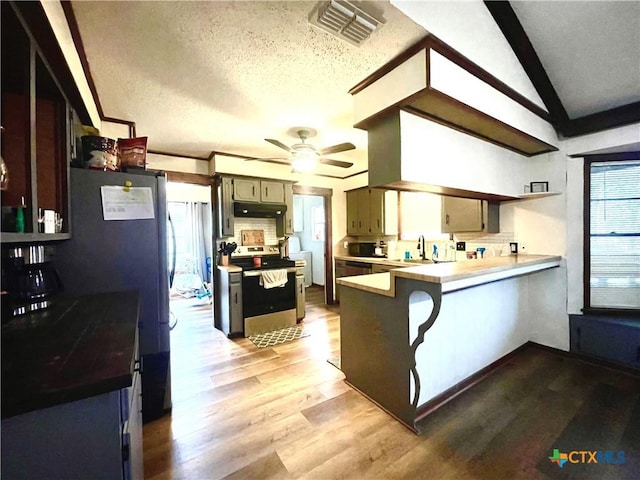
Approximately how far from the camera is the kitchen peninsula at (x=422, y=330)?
5.98 ft

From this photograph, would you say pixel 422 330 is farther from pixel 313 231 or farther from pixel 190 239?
pixel 190 239

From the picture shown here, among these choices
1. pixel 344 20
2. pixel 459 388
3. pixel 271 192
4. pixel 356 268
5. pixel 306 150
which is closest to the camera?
pixel 344 20

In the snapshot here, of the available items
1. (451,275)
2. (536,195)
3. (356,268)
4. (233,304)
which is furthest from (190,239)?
(536,195)

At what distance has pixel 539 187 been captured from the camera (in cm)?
290

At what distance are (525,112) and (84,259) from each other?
3.57m

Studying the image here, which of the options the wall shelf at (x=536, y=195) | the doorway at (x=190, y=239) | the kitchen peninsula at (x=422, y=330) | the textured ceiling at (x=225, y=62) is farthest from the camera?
the doorway at (x=190, y=239)

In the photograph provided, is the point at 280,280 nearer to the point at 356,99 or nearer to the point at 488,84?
the point at 356,99

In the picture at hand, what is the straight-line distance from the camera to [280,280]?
3.82 metres

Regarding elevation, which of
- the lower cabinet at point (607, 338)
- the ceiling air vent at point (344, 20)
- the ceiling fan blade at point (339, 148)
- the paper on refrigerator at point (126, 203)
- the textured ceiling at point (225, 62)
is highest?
the textured ceiling at point (225, 62)

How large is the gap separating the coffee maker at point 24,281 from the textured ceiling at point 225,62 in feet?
4.20

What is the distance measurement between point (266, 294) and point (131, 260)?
6.97 ft

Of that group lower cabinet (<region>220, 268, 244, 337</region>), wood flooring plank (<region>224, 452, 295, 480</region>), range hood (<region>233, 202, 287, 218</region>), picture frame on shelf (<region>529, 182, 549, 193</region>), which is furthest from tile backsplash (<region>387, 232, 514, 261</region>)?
wood flooring plank (<region>224, 452, 295, 480</region>)

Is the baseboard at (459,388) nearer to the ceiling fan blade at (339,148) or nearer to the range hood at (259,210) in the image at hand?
the ceiling fan blade at (339,148)

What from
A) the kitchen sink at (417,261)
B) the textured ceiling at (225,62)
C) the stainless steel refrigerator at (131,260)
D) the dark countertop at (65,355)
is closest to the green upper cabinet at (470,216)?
the kitchen sink at (417,261)
